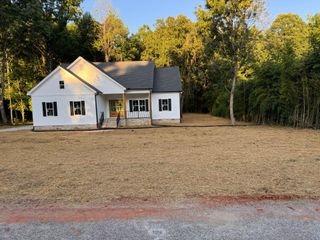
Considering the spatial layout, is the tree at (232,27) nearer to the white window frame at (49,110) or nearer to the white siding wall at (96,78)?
the white siding wall at (96,78)

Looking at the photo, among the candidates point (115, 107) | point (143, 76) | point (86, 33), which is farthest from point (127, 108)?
point (86, 33)

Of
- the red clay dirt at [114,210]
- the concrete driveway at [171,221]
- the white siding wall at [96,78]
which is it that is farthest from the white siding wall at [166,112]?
the concrete driveway at [171,221]

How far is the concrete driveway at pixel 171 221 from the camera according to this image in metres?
3.10

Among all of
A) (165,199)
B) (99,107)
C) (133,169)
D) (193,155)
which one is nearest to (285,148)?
(193,155)

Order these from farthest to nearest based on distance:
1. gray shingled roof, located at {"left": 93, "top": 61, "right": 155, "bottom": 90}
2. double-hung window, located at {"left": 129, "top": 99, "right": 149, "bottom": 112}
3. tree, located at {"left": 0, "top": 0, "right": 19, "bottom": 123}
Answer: double-hung window, located at {"left": 129, "top": 99, "right": 149, "bottom": 112} → gray shingled roof, located at {"left": 93, "top": 61, "right": 155, "bottom": 90} → tree, located at {"left": 0, "top": 0, "right": 19, "bottom": 123}

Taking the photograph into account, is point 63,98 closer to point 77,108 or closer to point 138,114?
point 77,108

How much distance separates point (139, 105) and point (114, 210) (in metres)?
18.1

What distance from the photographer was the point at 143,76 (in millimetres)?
22344

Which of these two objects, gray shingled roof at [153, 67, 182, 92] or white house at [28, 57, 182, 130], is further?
gray shingled roof at [153, 67, 182, 92]

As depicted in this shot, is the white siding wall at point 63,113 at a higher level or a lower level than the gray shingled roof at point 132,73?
lower

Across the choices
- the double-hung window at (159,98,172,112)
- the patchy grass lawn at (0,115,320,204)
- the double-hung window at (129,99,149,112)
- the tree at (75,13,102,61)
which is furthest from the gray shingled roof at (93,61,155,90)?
the patchy grass lawn at (0,115,320,204)

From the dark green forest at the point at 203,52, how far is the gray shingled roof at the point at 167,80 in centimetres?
336

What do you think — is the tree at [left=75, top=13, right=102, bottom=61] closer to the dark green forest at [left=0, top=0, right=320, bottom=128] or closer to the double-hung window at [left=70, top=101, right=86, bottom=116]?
the dark green forest at [left=0, top=0, right=320, bottom=128]

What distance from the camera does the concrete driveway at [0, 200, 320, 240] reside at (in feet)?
10.2
